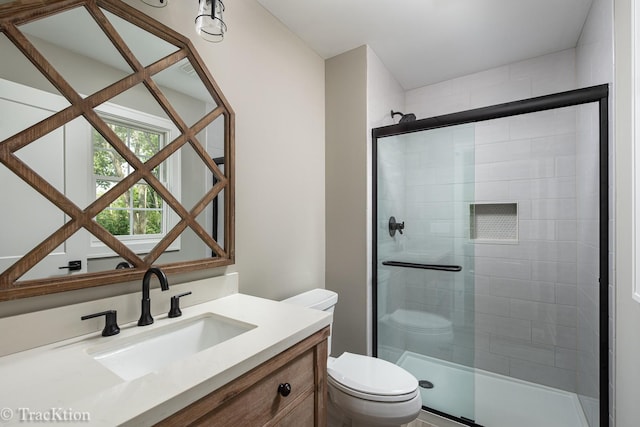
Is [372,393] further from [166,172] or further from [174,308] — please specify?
[166,172]

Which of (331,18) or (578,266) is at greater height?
(331,18)

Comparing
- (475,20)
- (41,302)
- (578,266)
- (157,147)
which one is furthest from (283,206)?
(578,266)

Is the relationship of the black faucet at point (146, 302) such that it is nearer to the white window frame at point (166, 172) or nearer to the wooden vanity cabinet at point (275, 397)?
the white window frame at point (166, 172)

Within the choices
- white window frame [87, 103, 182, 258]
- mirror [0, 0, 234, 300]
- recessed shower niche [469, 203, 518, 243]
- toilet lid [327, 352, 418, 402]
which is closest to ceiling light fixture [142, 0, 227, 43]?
mirror [0, 0, 234, 300]

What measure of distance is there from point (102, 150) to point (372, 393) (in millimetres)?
1425

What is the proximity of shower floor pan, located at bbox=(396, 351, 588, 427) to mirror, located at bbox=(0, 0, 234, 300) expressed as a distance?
5.18 feet

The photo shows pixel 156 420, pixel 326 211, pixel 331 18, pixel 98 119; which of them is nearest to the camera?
pixel 156 420

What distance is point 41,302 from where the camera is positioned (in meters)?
0.88

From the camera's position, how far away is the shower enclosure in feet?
6.05

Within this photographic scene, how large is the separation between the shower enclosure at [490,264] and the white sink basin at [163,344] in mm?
1241

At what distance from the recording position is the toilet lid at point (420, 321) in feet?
6.60

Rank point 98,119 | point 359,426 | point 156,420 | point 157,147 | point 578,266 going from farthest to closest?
point 578,266 → point 359,426 → point 157,147 → point 98,119 → point 156,420

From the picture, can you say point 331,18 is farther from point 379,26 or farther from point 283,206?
point 283,206

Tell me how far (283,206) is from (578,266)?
6.28 feet
